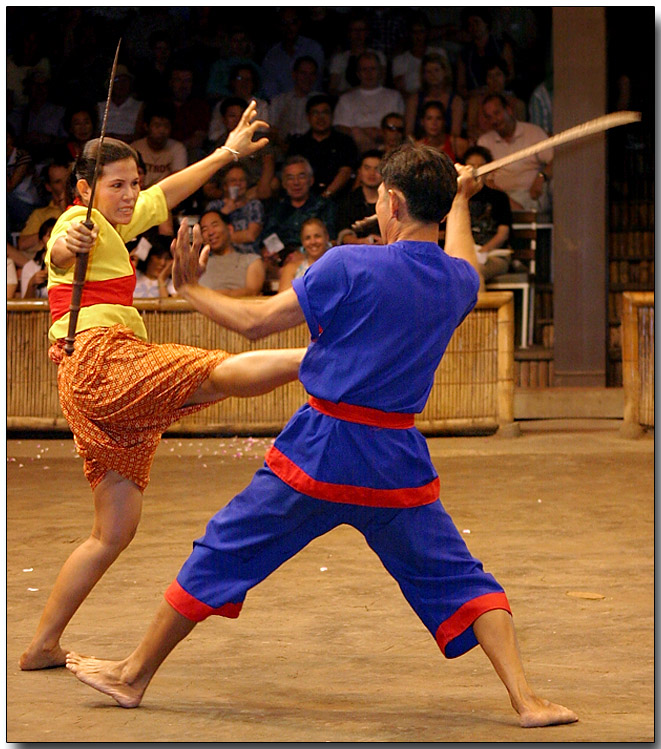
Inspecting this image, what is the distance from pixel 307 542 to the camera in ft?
9.81

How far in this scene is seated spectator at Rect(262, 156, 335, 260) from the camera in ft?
30.0

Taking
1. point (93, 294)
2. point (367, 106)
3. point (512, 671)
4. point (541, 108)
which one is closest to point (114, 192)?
point (93, 294)

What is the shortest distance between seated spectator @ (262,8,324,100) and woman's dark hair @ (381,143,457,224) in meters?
7.23

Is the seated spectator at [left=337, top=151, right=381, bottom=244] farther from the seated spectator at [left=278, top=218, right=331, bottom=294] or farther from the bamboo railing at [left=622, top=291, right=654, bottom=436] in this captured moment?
the bamboo railing at [left=622, top=291, right=654, bottom=436]

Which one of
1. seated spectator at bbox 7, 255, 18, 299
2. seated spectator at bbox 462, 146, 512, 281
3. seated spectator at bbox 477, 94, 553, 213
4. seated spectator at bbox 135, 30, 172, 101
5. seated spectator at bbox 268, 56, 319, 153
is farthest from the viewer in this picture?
seated spectator at bbox 135, 30, 172, 101

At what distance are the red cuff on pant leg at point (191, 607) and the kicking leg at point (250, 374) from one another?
0.52m

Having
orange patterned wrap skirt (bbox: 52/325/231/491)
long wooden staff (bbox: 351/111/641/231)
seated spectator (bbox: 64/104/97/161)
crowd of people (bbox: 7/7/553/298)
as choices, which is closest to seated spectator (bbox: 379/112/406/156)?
crowd of people (bbox: 7/7/553/298)

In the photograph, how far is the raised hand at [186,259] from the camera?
293 cm

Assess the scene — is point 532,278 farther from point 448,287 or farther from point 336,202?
point 448,287

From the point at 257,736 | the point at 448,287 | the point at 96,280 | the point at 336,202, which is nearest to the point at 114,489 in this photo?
the point at 96,280

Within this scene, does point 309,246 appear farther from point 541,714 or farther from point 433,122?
point 541,714

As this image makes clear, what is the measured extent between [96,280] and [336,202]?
5.95 meters

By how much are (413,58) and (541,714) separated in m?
7.82

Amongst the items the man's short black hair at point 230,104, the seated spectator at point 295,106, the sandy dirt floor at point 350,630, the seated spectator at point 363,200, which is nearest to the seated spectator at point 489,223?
the seated spectator at point 363,200
